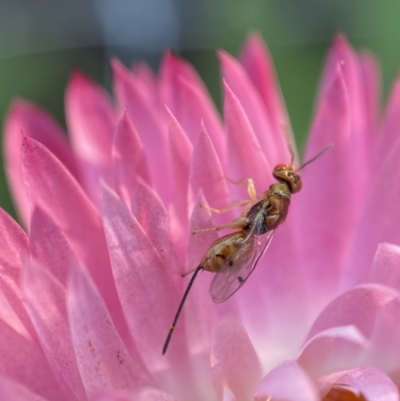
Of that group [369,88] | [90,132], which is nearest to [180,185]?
[90,132]

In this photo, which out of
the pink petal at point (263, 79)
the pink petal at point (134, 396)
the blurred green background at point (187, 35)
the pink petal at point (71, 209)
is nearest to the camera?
the pink petal at point (134, 396)

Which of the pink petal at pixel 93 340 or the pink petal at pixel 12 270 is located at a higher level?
the pink petal at pixel 12 270

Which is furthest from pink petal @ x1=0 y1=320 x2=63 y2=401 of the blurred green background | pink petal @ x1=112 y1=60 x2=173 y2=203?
the blurred green background

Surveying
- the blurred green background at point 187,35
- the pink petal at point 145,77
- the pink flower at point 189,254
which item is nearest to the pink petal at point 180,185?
the pink flower at point 189,254

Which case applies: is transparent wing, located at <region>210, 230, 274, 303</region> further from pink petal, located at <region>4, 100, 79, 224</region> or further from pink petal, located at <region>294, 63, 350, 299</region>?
pink petal, located at <region>4, 100, 79, 224</region>

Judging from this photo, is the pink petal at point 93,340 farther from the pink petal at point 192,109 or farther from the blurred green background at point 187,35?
the blurred green background at point 187,35

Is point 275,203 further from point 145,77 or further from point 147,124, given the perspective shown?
point 145,77
